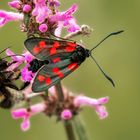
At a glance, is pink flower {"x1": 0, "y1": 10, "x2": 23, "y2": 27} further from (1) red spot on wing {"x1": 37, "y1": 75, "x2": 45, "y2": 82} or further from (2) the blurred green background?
(2) the blurred green background

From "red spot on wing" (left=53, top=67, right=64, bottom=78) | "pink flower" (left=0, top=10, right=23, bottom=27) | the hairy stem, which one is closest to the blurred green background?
the hairy stem

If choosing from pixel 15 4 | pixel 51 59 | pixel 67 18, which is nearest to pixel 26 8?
pixel 15 4

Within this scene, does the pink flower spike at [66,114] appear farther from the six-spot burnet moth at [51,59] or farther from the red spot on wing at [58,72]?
the red spot on wing at [58,72]

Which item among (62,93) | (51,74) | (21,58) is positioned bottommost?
(62,93)

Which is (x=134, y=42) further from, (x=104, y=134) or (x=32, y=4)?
(x=32, y=4)

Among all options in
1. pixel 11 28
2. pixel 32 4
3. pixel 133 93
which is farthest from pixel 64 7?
pixel 32 4

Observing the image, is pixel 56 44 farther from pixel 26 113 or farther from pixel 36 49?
pixel 26 113
